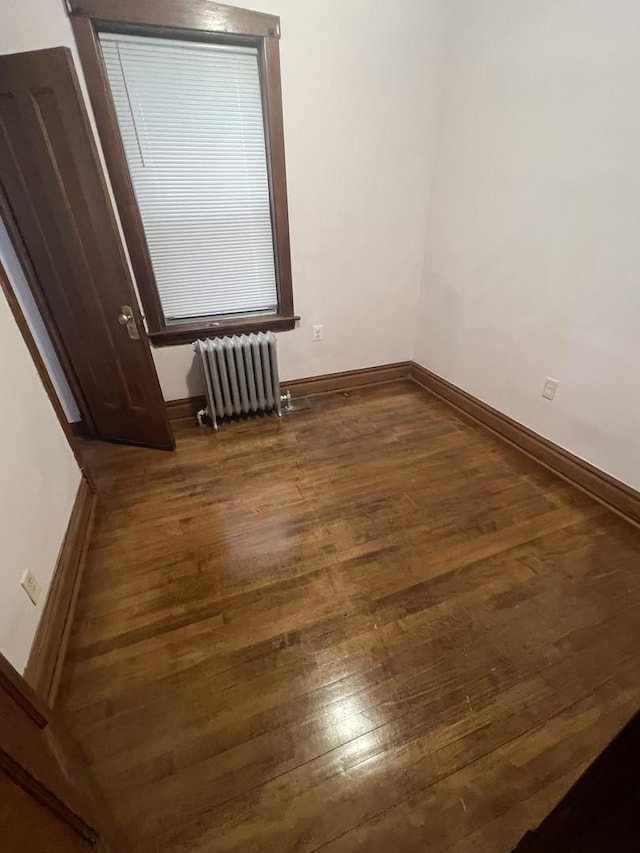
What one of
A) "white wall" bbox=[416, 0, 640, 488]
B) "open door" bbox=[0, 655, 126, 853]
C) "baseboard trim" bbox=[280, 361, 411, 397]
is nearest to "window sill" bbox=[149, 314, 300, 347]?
"baseboard trim" bbox=[280, 361, 411, 397]

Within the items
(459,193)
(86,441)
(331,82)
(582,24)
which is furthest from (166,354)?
(582,24)

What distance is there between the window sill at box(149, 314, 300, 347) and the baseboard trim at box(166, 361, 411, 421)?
0.44 m

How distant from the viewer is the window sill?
103 inches

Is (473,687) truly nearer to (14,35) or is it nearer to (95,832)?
(95,832)

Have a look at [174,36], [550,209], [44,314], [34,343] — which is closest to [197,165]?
[174,36]

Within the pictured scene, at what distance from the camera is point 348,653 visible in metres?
1.39

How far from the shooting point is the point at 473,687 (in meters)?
1.29

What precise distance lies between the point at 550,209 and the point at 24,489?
277 centimetres

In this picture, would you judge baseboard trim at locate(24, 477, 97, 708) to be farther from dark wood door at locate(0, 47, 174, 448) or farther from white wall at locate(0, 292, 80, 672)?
dark wood door at locate(0, 47, 174, 448)

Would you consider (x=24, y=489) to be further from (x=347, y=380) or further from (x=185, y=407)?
(x=347, y=380)

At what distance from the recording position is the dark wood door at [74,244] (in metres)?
1.69

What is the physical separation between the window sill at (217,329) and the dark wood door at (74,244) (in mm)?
389

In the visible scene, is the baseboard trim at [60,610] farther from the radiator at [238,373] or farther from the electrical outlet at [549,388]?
the electrical outlet at [549,388]

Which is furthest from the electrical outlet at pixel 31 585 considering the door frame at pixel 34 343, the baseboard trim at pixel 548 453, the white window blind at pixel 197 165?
the baseboard trim at pixel 548 453
